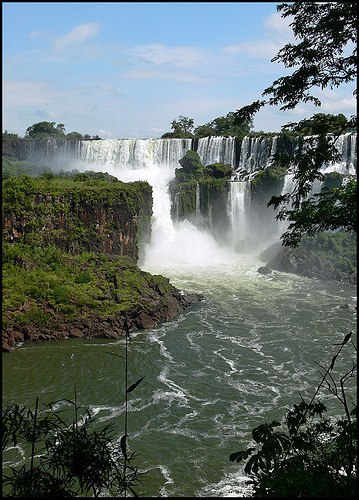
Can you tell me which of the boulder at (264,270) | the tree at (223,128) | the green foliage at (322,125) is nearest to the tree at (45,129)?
the tree at (223,128)

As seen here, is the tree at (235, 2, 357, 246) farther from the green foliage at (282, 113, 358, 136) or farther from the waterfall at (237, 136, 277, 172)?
the waterfall at (237, 136, 277, 172)

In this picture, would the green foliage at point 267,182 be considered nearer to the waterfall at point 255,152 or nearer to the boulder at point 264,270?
the waterfall at point 255,152

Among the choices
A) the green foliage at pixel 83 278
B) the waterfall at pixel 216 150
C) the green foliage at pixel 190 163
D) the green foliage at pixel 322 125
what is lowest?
the green foliage at pixel 83 278

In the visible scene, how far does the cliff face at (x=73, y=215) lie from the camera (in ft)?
60.0

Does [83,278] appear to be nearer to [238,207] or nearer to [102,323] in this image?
[102,323]

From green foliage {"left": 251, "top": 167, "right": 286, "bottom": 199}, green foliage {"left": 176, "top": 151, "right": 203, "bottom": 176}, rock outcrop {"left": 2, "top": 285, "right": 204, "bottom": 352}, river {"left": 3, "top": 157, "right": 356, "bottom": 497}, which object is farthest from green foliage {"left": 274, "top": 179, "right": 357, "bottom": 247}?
green foliage {"left": 176, "top": 151, "right": 203, "bottom": 176}

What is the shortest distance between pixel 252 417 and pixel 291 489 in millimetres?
7259

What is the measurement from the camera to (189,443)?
9133 mm

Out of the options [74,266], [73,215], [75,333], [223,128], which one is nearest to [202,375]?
[75,333]

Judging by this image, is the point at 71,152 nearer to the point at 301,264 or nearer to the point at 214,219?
the point at 214,219

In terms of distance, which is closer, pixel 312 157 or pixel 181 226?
pixel 312 157

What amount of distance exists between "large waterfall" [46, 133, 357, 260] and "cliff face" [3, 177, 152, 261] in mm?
7289

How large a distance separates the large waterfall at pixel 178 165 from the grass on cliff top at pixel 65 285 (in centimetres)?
1028

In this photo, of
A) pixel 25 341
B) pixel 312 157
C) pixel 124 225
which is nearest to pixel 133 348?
pixel 25 341
